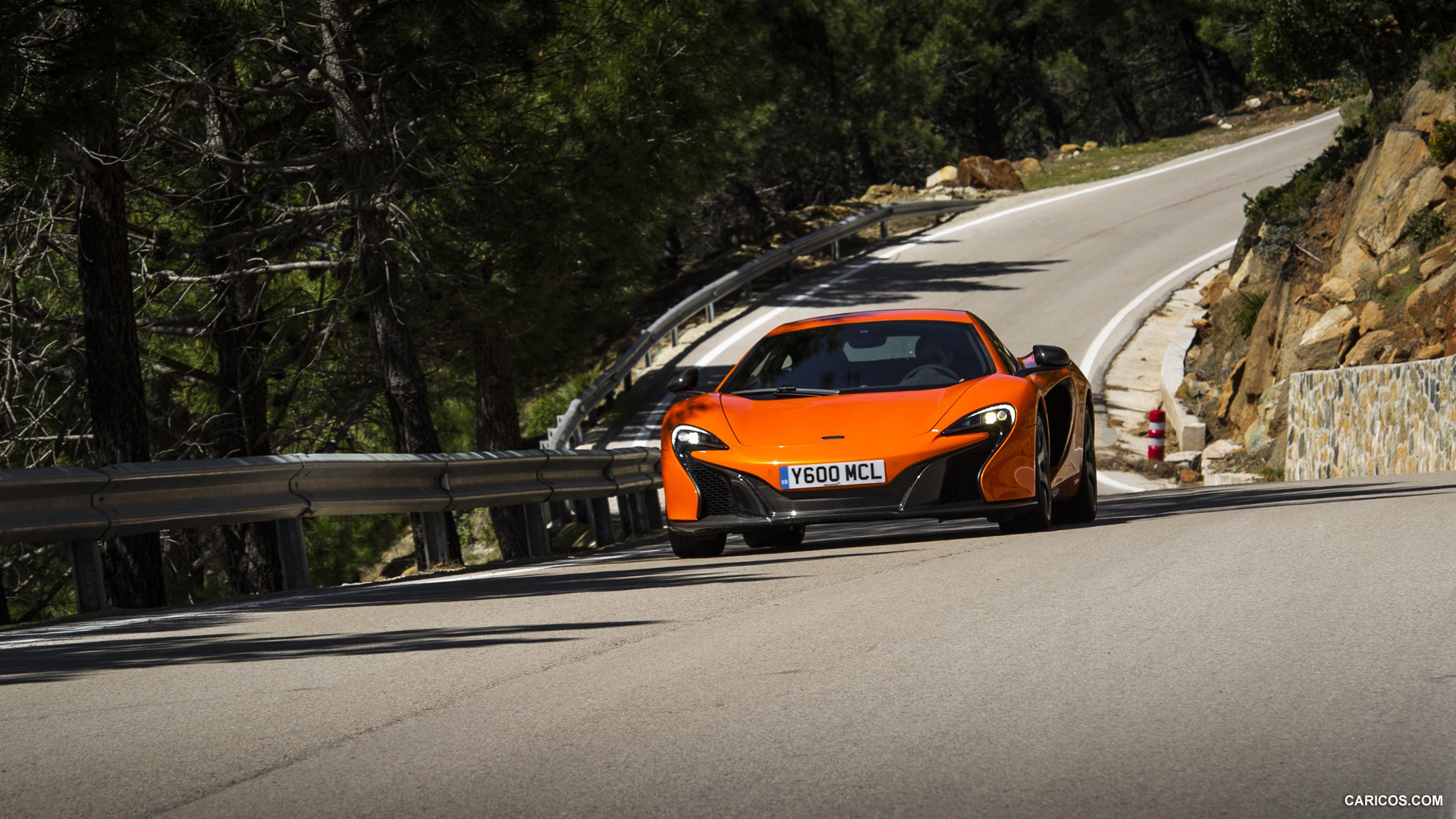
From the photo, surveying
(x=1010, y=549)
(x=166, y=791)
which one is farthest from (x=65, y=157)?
(x=166, y=791)

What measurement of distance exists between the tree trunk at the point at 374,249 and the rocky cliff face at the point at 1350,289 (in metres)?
10.6

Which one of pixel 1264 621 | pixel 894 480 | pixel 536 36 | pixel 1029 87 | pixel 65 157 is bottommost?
pixel 1264 621

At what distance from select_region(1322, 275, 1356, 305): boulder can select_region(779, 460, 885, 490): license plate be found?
42.3 feet

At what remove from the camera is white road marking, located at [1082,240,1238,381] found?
24.1 metres

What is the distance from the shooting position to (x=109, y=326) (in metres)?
11.9

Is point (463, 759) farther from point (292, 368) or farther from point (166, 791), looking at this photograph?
point (292, 368)

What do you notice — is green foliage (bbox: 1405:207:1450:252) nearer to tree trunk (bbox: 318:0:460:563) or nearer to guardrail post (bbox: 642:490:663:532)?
guardrail post (bbox: 642:490:663:532)

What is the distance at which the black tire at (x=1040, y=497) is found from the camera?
30.6 ft

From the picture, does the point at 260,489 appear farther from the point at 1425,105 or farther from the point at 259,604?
the point at 1425,105

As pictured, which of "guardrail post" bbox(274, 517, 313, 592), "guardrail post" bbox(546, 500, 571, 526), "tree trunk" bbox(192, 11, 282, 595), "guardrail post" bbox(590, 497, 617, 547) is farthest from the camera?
"guardrail post" bbox(546, 500, 571, 526)

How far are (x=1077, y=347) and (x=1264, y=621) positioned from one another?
19.5 metres

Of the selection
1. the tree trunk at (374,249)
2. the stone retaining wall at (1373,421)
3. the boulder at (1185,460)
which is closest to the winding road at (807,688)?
the tree trunk at (374,249)

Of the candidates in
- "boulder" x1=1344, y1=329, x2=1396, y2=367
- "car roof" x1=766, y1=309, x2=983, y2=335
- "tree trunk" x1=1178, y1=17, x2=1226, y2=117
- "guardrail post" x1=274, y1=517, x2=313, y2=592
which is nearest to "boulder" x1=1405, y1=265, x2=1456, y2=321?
"boulder" x1=1344, y1=329, x2=1396, y2=367

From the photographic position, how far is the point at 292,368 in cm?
1938
